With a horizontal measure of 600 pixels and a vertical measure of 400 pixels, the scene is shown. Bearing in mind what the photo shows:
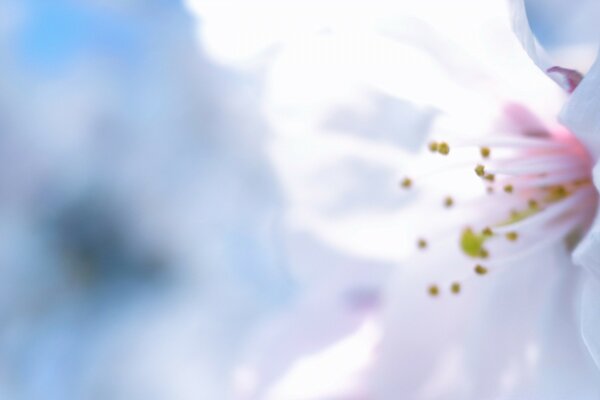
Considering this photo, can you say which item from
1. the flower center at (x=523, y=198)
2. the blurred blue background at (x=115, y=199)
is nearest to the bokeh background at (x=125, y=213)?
the blurred blue background at (x=115, y=199)

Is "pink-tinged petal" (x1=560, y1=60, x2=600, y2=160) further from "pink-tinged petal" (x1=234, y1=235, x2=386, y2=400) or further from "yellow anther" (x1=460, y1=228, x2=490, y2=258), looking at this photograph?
"pink-tinged petal" (x1=234, y1=235, x2=386, y2=400)

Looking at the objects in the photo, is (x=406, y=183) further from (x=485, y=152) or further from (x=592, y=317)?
(x=592, y=317)

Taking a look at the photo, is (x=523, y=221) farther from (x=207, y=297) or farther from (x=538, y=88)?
(x=207, y=297)

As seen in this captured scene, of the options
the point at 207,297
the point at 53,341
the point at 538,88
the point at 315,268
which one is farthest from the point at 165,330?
the point at 538,88

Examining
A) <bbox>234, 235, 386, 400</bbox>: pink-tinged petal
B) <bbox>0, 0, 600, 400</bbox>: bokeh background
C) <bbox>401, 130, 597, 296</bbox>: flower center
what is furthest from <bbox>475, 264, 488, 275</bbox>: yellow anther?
<bbox>0, 0, 600, 400</bbox>: bokeh background

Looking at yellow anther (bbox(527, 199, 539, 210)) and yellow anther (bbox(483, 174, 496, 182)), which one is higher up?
yellow anther (bbox(483, 174, 496, 182))

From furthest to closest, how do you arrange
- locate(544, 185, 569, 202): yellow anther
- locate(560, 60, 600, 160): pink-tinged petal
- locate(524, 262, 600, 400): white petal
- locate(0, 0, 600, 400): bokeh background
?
1. locate(0, 0, 600, 400): bokeh background
2. locate(544, 185, 569, 202): yellow anther
3. locate(524, 262, 600, 400): white petal
4. locate(560, 60, 600, 160): pink-tinged petal

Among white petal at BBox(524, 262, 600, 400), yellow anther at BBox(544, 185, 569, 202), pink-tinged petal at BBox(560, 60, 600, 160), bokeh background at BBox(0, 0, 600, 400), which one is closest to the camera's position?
pink-tinged petal at BBox(560, 60, 600, 160)

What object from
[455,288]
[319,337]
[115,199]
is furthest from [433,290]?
[115,199]
